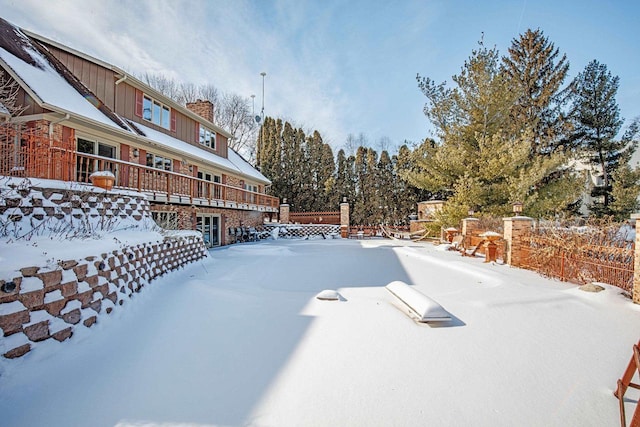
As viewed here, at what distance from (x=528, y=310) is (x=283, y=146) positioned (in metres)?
20.8

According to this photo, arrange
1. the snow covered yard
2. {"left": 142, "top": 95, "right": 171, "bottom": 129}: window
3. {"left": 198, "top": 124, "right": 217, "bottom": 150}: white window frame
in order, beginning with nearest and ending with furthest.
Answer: the snow covered yard
{"left": 142, "top": 95, "right": 171, "bottom": 129}: window
{"left": 198, "top": 124, "right": 217, "bottom": 150}: white window frame

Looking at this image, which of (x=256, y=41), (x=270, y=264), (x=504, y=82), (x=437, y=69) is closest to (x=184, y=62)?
(x=256, y=41)

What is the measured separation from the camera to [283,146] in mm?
23359

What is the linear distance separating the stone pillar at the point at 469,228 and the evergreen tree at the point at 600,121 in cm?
1109

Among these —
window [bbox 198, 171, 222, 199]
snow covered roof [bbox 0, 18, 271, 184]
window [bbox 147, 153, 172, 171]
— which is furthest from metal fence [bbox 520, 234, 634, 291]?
window [bbox 147, 153, 172, 171]

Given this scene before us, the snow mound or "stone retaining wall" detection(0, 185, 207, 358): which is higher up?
"stone retaining wall" detection(0, 185, 207, 358)

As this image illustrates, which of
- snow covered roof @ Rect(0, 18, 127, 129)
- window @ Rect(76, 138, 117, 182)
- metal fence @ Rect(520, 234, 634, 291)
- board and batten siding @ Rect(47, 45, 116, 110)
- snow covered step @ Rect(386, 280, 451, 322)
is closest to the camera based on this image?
snow covered step @ Rect(386, 280, 451, 322)

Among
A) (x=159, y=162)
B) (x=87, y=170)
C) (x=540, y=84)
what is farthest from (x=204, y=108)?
(x=540, y=84)

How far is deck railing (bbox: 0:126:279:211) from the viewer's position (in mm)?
6246

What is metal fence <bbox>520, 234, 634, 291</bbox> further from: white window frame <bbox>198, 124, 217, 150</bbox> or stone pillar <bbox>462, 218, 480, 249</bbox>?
white window frame <bbox>198, 124, 217, 150</bbox>

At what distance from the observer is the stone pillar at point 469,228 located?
11016 millimetres

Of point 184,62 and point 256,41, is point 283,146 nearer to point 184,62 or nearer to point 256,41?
point 184,62

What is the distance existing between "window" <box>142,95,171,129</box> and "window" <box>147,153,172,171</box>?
175 centimetres

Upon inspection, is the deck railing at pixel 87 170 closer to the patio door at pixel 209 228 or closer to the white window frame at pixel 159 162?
the patio door at pixel 209 228
